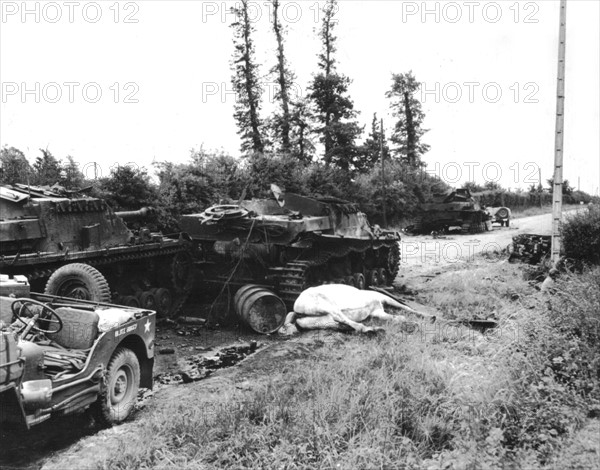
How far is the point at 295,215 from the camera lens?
12.1 m

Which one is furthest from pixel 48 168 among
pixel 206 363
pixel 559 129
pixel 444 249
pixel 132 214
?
pixel 444 249

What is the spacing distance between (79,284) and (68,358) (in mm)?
3644

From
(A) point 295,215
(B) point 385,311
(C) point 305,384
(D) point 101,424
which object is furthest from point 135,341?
(A) point 295,215

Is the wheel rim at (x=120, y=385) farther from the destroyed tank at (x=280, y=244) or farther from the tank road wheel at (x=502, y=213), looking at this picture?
the tank road wheel at (x=502, y=213)

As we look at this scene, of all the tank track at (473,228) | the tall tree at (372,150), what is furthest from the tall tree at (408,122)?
the tank track at (473,228)

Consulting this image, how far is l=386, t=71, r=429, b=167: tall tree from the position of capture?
132 feet

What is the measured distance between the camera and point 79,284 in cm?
869

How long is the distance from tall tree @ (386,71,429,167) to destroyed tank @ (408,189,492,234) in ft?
35.5

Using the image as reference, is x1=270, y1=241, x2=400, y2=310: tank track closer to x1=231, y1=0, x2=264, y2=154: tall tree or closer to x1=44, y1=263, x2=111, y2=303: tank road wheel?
x1=44, y1=263, x2=111, y2=303: tank road wheel

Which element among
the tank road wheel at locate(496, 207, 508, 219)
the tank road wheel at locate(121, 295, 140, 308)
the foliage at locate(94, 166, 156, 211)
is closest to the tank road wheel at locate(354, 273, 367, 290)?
the tank road wheel at locate(121, 295, 140, 308)

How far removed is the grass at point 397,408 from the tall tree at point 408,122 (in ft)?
109

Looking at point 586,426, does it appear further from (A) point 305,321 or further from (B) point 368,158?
(B) point 368,158

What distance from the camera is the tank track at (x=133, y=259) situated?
8828mm

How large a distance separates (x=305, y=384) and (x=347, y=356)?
1.59 metres
